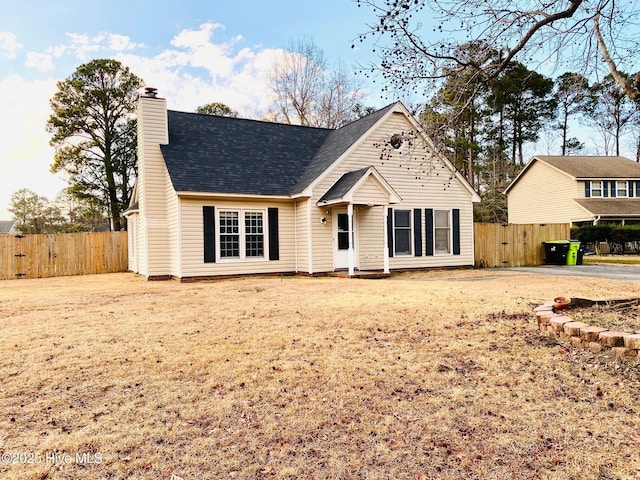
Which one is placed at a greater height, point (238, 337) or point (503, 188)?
point (503, 188)

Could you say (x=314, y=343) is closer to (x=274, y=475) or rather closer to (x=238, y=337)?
(x=238, y=337)

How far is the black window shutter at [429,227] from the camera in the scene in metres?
16.2

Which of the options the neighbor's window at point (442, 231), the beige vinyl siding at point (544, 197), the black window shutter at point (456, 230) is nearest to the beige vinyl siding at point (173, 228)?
the neighbor's window at point (442, 231)

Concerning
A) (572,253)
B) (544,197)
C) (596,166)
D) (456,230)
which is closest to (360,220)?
(456,230)

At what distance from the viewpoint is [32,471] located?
106 inches

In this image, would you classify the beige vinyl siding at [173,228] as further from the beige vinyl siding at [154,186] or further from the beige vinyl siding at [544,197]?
the beige vinyl siding at [544,197]

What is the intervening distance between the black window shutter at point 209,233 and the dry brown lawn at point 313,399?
21.8 ft

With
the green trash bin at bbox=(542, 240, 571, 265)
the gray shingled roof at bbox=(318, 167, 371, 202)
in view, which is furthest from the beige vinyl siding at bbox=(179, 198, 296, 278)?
the green trash bin at bbox=(542, 240, 571, 265)

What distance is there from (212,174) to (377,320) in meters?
9.33

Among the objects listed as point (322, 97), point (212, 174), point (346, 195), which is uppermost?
point (322, 97)

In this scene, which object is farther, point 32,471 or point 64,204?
point 64,204

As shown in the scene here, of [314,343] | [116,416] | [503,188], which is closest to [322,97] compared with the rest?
[503,188]

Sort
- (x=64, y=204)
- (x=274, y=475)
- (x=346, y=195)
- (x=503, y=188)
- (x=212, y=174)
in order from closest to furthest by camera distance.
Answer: (x=274, y=475), (x=346, y=195), (x=212, y=174), (x=503, y=188), (x=64, y=204)

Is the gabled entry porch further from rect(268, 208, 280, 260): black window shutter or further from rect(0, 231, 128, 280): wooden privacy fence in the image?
rect(0, 231, 128, 280): wooden privacy fence
